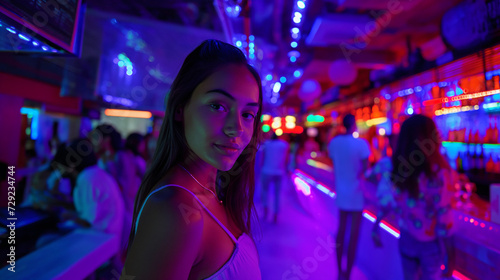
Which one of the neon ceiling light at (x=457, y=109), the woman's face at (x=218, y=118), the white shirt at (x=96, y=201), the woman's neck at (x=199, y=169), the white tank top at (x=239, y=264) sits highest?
the neon ceiling light at (x=457, y=109)

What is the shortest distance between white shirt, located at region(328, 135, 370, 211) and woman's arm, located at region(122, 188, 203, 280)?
8.50 feet

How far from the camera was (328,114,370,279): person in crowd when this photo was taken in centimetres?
289

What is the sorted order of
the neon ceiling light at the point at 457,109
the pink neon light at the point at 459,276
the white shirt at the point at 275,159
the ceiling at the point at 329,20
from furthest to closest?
the white shirt at the point at 275,159
the neon ceiling light at the point at 457,109
the ceiling at the point at 329,20
the pink neon light at the point at 459,276

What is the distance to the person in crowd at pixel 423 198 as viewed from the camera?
5.90ft

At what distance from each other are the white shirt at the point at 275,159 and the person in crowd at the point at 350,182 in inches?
81.3

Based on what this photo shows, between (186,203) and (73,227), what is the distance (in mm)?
1871

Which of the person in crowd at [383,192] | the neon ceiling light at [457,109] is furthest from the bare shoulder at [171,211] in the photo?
the neon ceiling light at [457,109]

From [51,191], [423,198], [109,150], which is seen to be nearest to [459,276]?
[423,198]

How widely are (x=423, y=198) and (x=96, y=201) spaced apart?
92.5 inches

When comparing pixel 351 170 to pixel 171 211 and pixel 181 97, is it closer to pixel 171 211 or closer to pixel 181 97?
pixel 181 97

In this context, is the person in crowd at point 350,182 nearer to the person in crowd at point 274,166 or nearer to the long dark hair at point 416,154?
the long dark hair at point 416,154

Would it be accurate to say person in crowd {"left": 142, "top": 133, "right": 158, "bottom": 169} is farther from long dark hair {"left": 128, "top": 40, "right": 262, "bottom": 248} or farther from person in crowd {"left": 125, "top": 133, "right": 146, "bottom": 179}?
long dark hair {"left": 128, "top": 40, "right": 262, "bottom": 248}

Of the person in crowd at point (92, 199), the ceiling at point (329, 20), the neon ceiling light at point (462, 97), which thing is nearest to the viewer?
the person in crowd at point (92, 199)

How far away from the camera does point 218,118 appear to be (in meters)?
0.75
